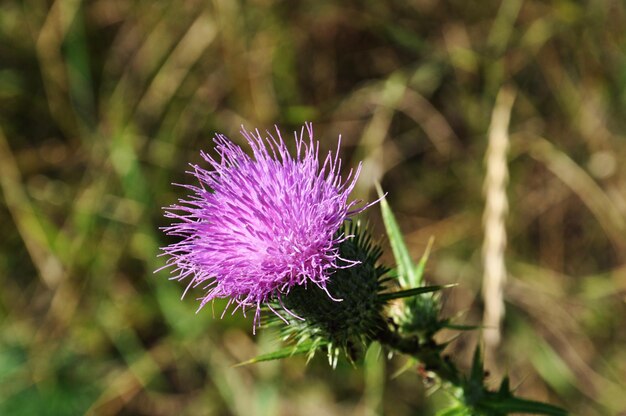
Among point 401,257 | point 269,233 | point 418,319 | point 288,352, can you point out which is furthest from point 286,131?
point 288,352

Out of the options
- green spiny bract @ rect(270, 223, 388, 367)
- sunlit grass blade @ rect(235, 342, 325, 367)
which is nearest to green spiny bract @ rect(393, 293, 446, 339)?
green spiny bract @ rect(270, 223, 388, 367)

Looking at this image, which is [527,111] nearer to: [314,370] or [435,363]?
[314,370]

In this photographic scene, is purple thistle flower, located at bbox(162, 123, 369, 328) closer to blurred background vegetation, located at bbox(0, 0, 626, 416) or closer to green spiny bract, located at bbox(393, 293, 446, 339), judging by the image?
green spiny bract, located at bbox(393, 293, 446, 339)

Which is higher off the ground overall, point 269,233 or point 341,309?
point 269,233

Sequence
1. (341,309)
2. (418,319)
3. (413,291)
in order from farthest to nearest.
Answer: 1. (418,319)
2. (341,309)
3. (413,291)

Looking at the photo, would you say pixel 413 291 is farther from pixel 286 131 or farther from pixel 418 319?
pixel 286 131

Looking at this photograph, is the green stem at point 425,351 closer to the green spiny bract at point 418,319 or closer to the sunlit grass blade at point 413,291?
the green spiny bract at point 418,319
